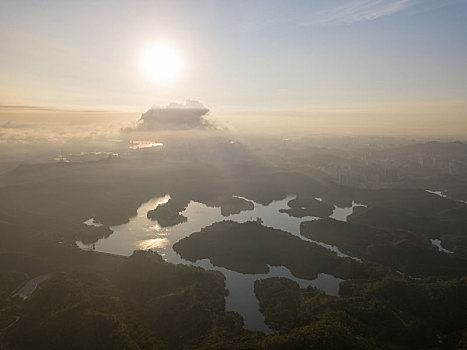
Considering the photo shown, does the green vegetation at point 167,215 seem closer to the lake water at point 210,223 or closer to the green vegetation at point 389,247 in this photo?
the lake water at point 210,223

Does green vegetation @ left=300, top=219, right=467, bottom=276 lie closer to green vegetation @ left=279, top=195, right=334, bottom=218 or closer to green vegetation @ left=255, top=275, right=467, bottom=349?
green vegetation @ left=255, top=275, right=467, bottom=349

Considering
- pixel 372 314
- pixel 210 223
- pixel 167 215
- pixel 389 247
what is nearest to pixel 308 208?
pixel 210 223

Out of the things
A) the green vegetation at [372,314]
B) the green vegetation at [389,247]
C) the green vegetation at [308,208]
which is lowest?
the green vegetation at [308,208]

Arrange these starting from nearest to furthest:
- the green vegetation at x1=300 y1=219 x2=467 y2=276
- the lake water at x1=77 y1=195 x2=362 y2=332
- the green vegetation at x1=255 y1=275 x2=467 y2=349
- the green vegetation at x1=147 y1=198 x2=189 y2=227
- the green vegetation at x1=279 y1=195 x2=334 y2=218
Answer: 1. the green vegetation at x1=255 y1=275 x2=467 y2=349
2. the lake water at x1=77 y1=195 x2=362 y2=332
3. the green vegetation at x1=300 y1=219 x2=467 y2=276
4. the green vegetation at x1=147 y1=198 x2=189 y2=227
5. the green vegetation at x1=279 y1=195 x2=334 y2=218

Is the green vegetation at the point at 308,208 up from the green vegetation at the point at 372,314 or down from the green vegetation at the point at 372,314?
down

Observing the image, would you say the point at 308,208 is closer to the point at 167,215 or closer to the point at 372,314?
the point at 167,215

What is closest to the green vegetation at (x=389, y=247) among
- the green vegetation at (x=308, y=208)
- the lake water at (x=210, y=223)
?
the lake water at (x=210, y=223)

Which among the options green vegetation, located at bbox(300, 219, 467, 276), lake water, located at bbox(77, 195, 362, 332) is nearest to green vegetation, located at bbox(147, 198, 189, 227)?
lake water, located at bbox(77, 195, 362, 332)

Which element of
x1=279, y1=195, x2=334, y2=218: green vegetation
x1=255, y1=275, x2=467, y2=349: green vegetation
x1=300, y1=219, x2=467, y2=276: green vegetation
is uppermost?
x1=255, y1=275, x2=467, y2=349: green vegetation

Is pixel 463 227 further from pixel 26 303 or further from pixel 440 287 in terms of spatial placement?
pixel 26 303
